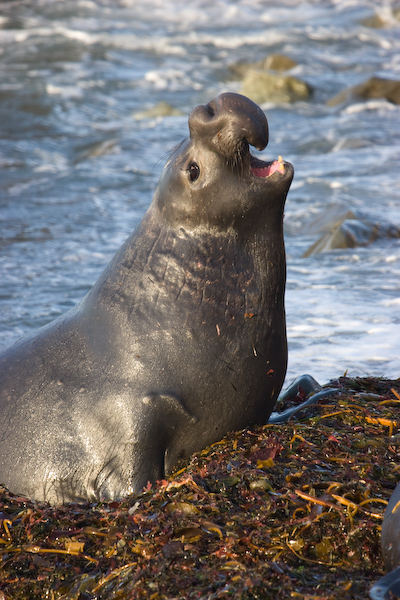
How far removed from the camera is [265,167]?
4168mm

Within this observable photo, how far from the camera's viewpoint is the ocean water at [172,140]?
28.0ft

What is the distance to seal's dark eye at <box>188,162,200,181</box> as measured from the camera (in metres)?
4.14

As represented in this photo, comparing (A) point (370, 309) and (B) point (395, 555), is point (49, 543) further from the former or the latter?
(A) point (370, 309)

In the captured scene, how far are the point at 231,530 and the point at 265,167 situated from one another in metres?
1.97

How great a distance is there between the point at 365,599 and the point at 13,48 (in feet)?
87.6

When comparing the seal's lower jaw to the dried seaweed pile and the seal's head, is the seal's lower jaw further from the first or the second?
the dried seaweed pile

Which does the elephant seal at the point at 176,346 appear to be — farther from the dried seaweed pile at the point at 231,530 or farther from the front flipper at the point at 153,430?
the dried seaweed pile at the point at 231,530

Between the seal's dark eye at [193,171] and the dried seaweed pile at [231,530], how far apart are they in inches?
57.5

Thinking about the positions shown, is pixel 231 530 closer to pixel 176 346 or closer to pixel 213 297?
pixel 176 346

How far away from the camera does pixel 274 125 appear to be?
1903cm

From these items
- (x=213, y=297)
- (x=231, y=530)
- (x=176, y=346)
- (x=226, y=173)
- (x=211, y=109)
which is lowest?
(x=231, y=530)

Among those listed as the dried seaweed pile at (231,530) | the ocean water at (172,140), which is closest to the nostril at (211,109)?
the dried seaweed pile at (231,530)

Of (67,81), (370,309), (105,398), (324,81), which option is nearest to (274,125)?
(324,81)

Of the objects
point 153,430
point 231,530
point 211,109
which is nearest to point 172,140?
point 211,109
